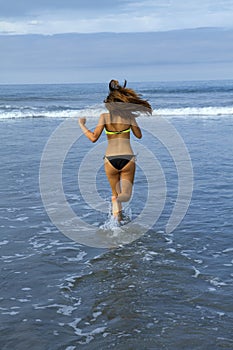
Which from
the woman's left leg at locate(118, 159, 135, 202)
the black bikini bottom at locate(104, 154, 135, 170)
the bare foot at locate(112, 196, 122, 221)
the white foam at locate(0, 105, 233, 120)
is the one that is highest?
the white foam at locate(0, 105, 233, 120)

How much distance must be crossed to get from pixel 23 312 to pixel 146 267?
5.09ft

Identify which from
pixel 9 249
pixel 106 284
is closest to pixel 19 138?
pixel 9 249

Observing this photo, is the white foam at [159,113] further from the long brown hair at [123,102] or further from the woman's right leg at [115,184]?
the long brown hair at [123,102]

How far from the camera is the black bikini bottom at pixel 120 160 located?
715 cm

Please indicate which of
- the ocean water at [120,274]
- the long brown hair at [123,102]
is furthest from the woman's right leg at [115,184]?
the long brown hair at [123,102]

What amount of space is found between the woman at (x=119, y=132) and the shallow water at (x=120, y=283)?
0.63 meters

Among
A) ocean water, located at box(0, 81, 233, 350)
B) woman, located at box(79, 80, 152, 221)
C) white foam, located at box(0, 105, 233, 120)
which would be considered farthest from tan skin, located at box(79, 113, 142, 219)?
white foam, located at box(0, 105, 233, 120)

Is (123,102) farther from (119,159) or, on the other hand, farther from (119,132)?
(119,159)

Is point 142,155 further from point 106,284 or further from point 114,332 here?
point 114,332

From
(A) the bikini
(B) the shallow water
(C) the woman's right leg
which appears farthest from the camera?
(C) the woman's right leg

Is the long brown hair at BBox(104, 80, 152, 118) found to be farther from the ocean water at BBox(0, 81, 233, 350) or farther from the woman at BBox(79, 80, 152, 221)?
the ocean water at BBox(0, 81, 233, 350)

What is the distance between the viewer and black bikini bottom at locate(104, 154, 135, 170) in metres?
7.15

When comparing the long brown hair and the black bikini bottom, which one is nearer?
the long brown hair

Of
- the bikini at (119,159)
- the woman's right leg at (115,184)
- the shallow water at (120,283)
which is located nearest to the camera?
the shallow water at (120,283)
